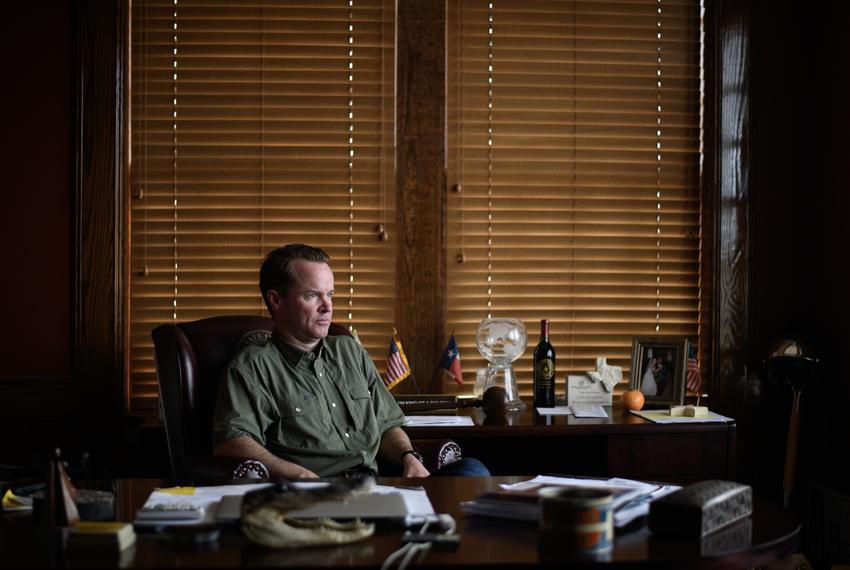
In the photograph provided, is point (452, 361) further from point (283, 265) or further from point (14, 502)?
point (14, 502)

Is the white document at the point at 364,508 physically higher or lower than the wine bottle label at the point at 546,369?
lower

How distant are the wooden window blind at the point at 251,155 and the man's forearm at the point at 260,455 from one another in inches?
39.8

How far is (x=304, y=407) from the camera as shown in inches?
108

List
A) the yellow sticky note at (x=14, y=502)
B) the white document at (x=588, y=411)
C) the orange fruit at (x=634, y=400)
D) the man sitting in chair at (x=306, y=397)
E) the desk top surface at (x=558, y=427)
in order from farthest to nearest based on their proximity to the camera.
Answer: the orange fruit at (x=634, y=400) → the white document at (x=588, y=411) → the desk top surface at (x=558, y=427) → the man sitting in chair at (x=306, y=397) → the yellow sticky note at (x=14, y=502)

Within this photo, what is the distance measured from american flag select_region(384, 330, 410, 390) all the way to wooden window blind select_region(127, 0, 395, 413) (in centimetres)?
15

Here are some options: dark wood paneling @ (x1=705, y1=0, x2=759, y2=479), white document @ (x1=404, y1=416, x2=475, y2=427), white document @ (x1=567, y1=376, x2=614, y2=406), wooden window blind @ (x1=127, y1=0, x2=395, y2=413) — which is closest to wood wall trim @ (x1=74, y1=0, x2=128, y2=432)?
wooden window blind @ (x1=127, y1=0, x2=395, y2=413)

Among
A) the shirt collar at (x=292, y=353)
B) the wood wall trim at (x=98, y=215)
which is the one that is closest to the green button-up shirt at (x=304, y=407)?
the shirt collar at (x=292, y=353)

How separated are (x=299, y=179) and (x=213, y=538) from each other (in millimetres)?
2129

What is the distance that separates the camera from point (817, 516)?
11.4ft

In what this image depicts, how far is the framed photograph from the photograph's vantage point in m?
3.34

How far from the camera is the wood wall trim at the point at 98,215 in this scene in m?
3.40

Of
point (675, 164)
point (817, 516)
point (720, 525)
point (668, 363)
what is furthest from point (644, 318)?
point (720, 525)

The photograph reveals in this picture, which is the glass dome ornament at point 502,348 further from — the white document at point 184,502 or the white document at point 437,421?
the white document at point 184,502

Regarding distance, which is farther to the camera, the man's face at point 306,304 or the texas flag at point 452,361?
the texas flag at point 452,361
